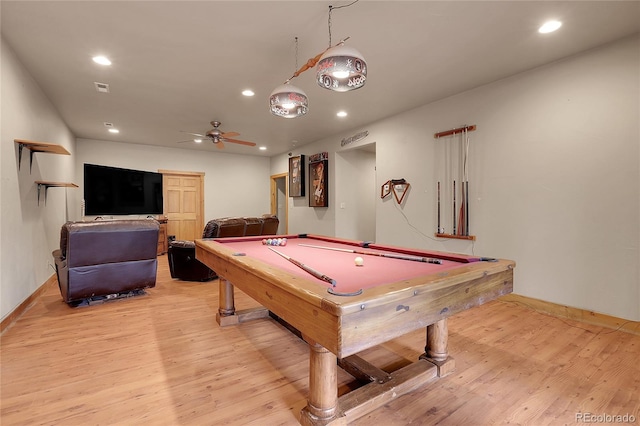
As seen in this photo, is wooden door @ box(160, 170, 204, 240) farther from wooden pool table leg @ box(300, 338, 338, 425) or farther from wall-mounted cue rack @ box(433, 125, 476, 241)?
wooden pool table leg @ box(300, 338, 338, 425)

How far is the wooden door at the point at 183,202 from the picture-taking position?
7.07 metres

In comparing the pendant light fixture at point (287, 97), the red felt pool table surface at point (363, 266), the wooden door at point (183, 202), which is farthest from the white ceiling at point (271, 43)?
the wooden door at point (183, 202)

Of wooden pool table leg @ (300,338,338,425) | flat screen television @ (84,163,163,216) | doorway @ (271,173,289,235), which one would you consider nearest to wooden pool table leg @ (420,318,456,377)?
wooden pool table leg @ (300,338,338,425)

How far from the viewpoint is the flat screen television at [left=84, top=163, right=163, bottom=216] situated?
5449 mm

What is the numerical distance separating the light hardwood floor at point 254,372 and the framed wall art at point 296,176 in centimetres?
429

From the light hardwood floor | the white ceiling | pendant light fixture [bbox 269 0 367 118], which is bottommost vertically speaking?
the light hardwood floor

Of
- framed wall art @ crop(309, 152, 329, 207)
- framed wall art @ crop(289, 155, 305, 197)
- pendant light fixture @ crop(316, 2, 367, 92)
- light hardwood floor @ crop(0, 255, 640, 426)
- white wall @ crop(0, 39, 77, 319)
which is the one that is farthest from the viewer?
framed wall art @ crop(289, 155, 305, 197)

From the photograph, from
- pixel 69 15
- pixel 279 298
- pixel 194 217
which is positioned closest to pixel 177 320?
pixel 279 298

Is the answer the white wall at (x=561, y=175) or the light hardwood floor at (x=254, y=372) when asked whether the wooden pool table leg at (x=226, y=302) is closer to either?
the light hardwood floor at (x=254, y=372)

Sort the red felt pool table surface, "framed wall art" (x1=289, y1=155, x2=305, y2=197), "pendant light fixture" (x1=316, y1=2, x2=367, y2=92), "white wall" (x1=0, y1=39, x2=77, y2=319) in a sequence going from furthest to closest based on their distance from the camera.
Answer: "framed wall art" (x1=289, y1=155, x2=305, y2=197)
"white wall" (x1=0, y1=39, x2=77, y2=319)
"pendant light fixture" (x1=316, y1=2, x2=367, y2=92)
the red felt pool table surface

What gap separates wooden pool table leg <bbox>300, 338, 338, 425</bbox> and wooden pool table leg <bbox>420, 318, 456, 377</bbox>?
0.83 metres

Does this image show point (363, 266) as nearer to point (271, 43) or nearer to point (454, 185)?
point (271, 43)

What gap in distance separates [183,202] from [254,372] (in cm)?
630

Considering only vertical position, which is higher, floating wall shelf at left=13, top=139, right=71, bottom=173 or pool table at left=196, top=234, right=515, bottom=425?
floating wall shelf at left=13, top=139, right=71, bottom=173
